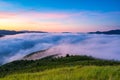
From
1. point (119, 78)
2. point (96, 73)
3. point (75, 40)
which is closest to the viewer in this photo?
point (119, 78)

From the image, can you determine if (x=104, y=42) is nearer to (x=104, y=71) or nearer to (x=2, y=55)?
(x=2, y=55)

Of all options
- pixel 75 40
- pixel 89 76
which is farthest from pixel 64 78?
pixel 75 40

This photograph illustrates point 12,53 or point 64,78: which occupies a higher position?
point 64,78

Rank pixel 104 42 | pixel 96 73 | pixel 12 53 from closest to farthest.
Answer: pixel 96 73 → pixel 104 42 → pixel 12 53

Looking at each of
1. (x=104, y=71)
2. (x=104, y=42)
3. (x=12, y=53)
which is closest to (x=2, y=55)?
(x=12, y=53)

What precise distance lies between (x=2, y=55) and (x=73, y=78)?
181m

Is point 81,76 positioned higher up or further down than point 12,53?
higher up

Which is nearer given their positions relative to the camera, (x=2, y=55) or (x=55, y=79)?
(x=55, y=79)

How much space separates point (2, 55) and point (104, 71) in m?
179

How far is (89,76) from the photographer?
20969mm

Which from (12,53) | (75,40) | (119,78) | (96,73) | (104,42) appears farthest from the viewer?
(12,53)

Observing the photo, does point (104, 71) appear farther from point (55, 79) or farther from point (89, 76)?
point (55, 79)

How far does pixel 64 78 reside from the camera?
19891mm

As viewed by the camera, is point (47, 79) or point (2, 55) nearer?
point (47, 79)
